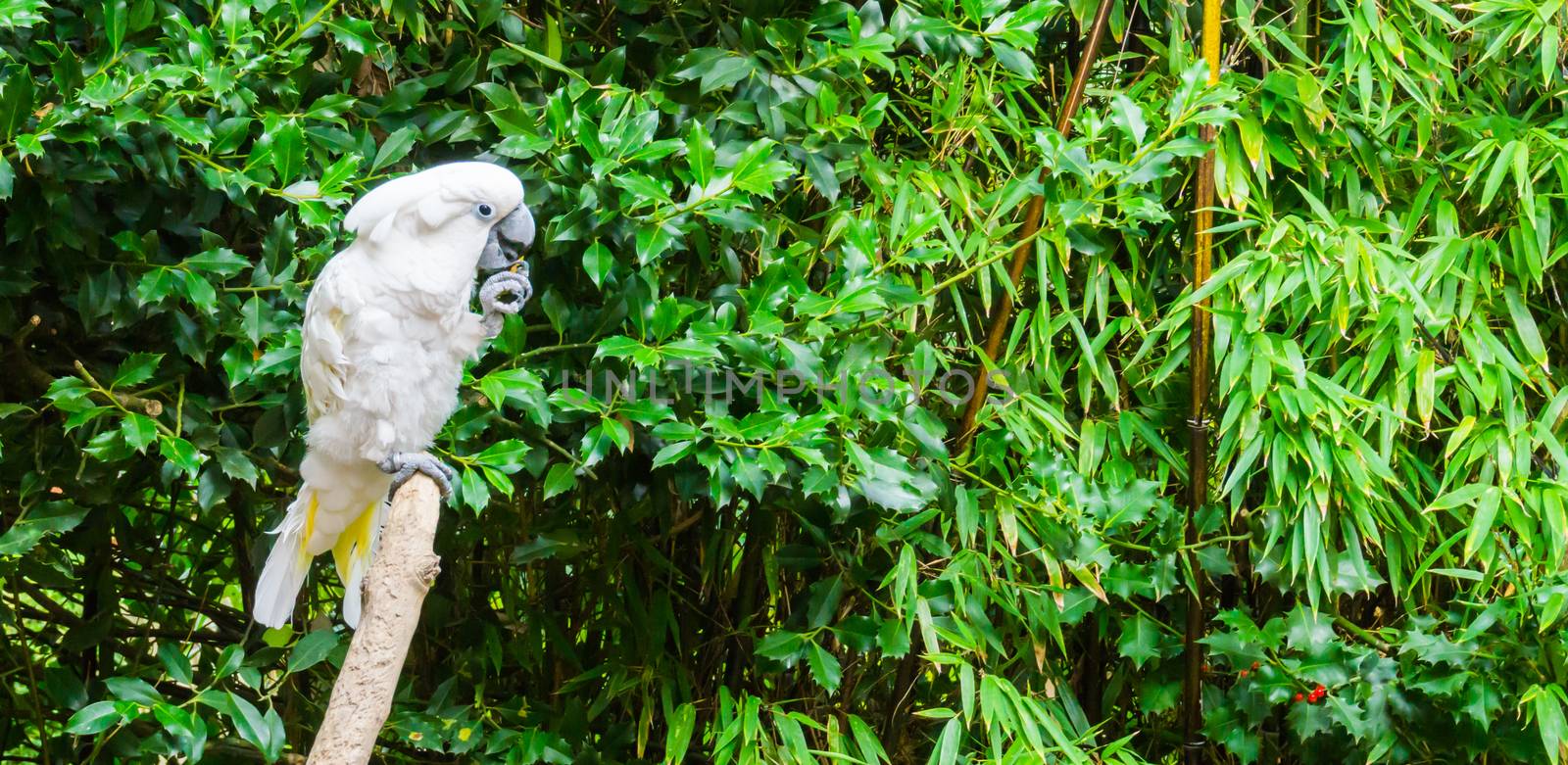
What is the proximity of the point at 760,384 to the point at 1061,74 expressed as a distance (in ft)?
2.37

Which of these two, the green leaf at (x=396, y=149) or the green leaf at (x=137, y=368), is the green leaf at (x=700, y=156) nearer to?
the green leaf at (x=396, y=149)

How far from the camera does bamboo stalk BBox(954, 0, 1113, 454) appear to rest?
1.73 m

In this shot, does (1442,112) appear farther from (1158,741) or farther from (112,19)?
(112,19)

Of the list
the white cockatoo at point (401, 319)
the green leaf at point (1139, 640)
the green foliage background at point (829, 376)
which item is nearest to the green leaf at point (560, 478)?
the green foliage background at point (829, 376)

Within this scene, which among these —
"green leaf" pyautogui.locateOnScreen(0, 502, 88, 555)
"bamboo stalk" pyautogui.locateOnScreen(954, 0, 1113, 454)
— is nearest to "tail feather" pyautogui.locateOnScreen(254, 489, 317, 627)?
"green leaf" pyautogui.locateOnScreen(0, 502, 88, 555)

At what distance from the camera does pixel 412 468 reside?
1.34 m

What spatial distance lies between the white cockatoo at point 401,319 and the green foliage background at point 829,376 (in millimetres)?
86

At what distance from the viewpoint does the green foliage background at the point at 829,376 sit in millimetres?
1470

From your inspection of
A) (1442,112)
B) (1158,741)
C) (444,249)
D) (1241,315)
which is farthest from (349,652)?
(1442,112)

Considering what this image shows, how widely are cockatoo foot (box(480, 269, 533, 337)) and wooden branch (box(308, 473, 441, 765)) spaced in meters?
0.22

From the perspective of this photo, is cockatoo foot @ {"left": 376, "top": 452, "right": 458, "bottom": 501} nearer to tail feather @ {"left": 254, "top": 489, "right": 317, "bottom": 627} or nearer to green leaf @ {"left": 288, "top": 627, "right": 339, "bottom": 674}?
tail feather @ {"left": 254, "top": 489, "right": 317, "bottom": 627}

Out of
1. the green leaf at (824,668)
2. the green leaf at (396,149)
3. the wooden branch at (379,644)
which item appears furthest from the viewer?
the green leaf at (824,668)

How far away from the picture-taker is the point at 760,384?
1.54 metres

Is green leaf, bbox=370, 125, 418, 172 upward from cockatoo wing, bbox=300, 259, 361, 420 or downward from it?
upward
